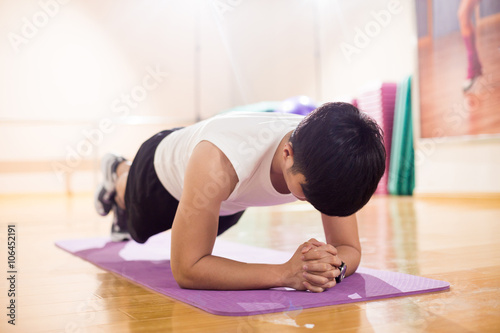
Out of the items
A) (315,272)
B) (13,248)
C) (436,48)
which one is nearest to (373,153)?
(315,272)

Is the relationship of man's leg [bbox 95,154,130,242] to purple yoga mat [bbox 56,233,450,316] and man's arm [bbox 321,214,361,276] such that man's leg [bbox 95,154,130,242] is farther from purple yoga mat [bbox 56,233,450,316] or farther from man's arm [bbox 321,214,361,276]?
man's arm [bbox 321,214,361,276]

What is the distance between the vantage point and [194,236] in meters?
1.14

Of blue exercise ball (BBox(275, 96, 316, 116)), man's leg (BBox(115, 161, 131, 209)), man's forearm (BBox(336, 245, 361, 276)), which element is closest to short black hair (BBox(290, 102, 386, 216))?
man's forearm (BBox(336, 245, 361, 276))

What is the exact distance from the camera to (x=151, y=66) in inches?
238

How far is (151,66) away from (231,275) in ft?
16.9

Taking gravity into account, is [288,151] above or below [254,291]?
above

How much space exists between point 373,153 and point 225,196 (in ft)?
1.11

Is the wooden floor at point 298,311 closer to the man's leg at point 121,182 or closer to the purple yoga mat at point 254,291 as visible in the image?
the purple yoga mat at point 254,291

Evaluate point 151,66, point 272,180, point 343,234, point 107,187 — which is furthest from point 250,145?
point 151,66

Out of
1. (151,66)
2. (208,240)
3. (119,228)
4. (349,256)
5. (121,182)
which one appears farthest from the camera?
(151,66)

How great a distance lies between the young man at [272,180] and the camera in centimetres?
97

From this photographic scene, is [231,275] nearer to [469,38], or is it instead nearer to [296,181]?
[296,181]

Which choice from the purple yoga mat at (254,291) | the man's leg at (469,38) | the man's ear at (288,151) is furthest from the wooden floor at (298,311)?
the man's leg at (469,38)

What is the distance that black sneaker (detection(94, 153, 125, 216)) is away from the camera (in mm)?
2051
